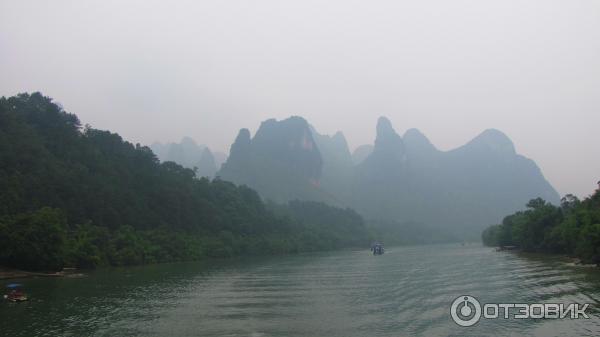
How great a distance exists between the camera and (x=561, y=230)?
148 feet

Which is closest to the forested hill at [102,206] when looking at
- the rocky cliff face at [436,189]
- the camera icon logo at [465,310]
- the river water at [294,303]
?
the river water at [294,303]

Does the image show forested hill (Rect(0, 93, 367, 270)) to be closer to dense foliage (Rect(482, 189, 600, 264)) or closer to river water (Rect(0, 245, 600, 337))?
river water (Rect(0, 245, 600, 337))

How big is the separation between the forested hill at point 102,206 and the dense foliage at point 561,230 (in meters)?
31.1

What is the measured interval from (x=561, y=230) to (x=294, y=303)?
1263 inches

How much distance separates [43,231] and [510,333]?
29097 millimetres

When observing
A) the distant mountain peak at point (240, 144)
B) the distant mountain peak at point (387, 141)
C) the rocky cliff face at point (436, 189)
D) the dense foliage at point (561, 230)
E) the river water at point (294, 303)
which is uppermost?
the distant mountain peak at point (387, 141)

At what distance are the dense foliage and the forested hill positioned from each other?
102 ft

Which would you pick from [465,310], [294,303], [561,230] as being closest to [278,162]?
[561,230]

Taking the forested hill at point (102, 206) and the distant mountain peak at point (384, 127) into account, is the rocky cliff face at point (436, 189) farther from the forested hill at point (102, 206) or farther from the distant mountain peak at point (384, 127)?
the forested hill at point (102, 206)

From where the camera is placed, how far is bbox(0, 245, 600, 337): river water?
16.6 metres

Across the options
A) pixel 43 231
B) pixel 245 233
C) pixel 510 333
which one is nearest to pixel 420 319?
pixel 510 333

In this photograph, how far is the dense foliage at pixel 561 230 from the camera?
110ft

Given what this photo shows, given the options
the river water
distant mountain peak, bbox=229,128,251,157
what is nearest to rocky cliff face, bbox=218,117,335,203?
distant mountain peak, bbox=229,128,251,157

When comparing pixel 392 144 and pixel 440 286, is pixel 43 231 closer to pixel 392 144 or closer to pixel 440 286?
pixel 440 286
